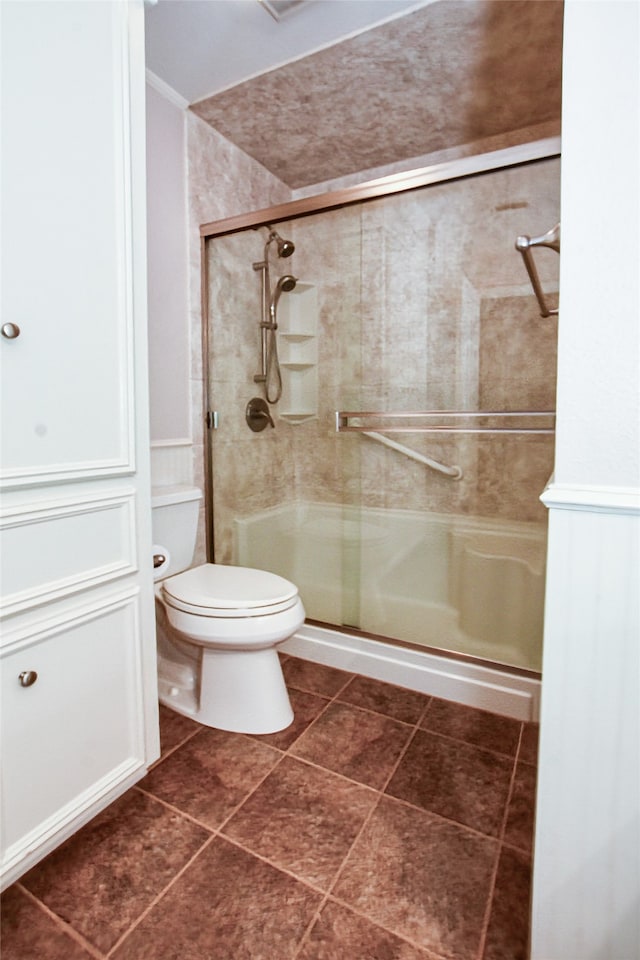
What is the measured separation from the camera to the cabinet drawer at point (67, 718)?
3.32 ft

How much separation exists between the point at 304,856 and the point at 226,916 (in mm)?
210

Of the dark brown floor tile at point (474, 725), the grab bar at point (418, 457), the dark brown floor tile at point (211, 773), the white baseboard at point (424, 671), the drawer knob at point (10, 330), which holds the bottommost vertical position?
the dark brown floor tile at point (211, 773)

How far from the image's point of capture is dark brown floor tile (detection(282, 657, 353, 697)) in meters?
1.89

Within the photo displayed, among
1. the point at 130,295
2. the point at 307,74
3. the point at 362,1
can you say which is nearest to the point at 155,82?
the point at 307,74

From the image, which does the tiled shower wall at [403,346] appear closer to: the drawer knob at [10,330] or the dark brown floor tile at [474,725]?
the dark brown floor tile at [474,725]

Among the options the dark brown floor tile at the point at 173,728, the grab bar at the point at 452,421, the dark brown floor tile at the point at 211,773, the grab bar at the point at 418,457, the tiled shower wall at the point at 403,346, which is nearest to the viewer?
the dark brown floor tile at the point at 211,773

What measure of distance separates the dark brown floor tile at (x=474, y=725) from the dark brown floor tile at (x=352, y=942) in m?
0.68

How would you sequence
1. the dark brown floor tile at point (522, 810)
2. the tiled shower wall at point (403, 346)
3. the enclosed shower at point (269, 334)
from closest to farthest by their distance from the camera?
the dark brown floor tile at point (522, 810) < the tiled shower wall at point (403, 346) < the enclosed shower at point (269, 334)

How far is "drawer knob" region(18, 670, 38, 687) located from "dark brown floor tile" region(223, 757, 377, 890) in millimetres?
607

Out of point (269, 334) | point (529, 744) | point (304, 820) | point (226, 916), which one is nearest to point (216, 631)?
point (304, 820)

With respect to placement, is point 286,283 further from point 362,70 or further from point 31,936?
point 31,936

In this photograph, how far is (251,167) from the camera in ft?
7.92

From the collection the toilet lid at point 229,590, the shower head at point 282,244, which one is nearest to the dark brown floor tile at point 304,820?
the toilet lid at point 229,590

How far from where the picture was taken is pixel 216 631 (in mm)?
1530
